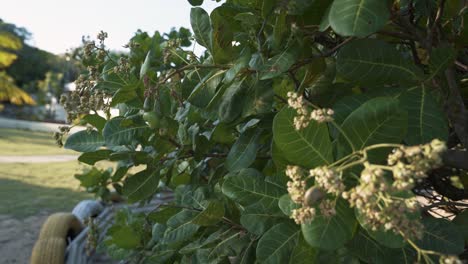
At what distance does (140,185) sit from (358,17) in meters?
0.73

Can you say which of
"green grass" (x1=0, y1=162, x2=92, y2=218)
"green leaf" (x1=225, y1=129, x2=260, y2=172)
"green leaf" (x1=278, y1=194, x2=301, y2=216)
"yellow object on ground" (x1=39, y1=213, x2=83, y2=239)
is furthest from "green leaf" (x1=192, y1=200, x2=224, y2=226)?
"green grass" (x1=0, y1=162, x2=92, y2=218)

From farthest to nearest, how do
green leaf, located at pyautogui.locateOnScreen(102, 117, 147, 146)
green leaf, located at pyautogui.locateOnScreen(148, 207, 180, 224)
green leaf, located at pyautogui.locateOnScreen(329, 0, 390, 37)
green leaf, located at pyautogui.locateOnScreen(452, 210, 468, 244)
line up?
green leaf, located at pyautogui.locateOnScreen(148, 207, 180, 224) < green leaf, located at pyautogui.locateOnScreen(102, 117, 147, 146) < green leaf, located at pyautogui.locateOnScreen(452, 210, 468, 244) < green leaf, located at pyautogui.locateOnScreen(329, 0, 390, 37)

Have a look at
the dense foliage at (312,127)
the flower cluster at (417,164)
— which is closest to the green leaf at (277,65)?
the dense foliage at (312,127)

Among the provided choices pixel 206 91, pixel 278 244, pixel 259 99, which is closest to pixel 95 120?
pixel 206 91

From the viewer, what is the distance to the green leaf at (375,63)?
749 millimetres

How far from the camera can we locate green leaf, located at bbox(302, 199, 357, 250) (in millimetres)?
676

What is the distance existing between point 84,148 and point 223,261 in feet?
1.66

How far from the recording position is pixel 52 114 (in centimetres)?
3634

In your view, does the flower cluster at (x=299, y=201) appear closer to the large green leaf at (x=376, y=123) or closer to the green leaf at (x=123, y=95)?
the large green leaf at (x=376, y=123)

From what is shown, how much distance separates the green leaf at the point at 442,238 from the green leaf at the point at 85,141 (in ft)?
2.84

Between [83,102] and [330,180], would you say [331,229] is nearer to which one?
[330,180]

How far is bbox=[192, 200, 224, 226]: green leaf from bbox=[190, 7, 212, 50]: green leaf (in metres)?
0.38

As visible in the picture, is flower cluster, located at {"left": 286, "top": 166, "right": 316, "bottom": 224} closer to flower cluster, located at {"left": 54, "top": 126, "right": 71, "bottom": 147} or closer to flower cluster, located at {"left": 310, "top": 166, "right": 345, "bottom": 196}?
flower cluster, located at {"left": 310, "top": 166, "right": 345, "bottom": 196}

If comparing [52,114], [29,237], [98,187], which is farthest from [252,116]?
[52,114]
